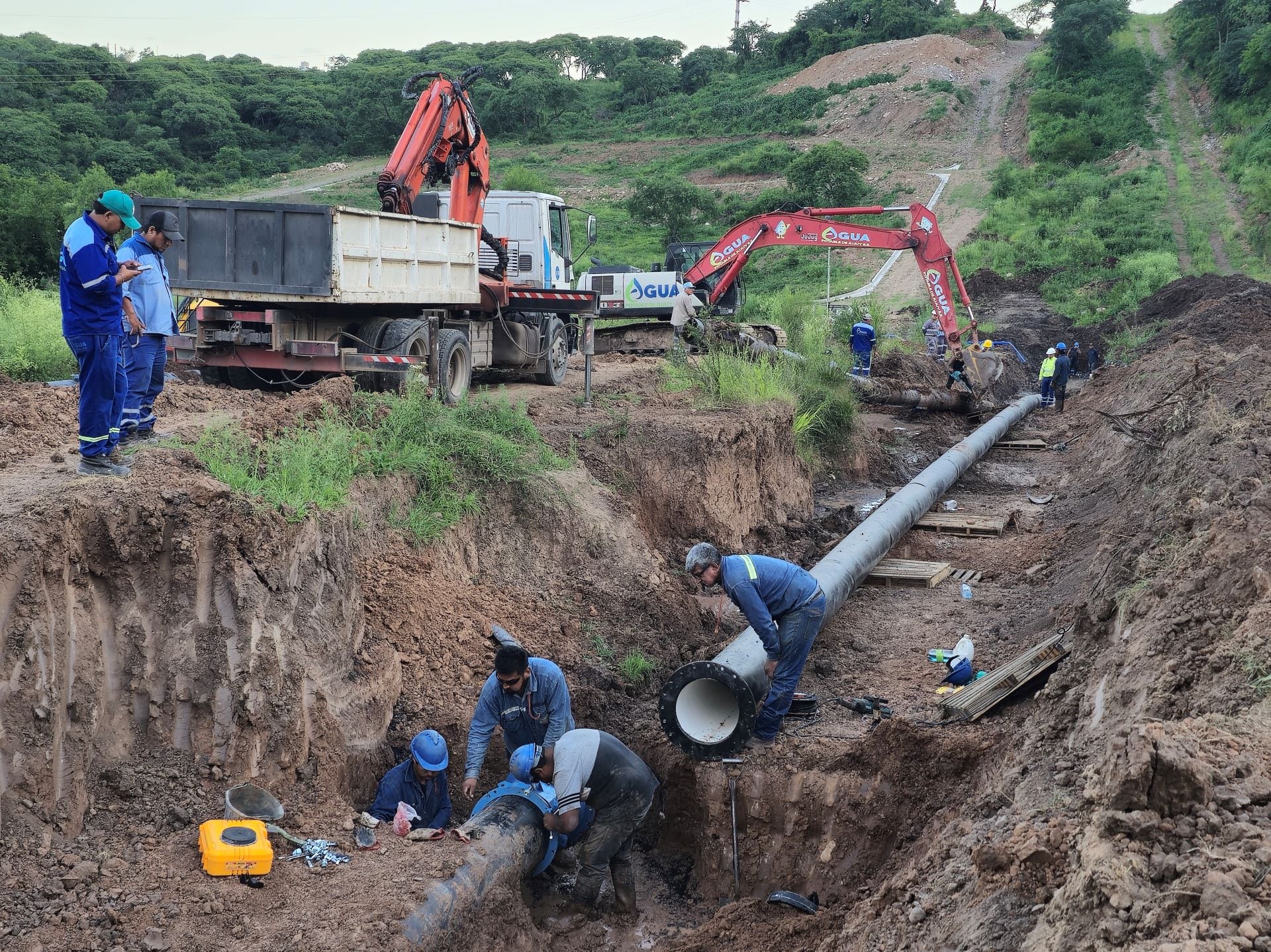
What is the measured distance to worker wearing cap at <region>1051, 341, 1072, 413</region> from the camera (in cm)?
2123

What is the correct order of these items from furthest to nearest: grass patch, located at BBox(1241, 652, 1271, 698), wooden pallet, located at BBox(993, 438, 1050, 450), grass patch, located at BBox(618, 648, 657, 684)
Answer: wooden pallet, located at BBox(993, 438, 1050, 450), grass patch, located at BBox(618, 648, 657, 684), grass patch, located at BBox(1241, 652, 1271, 698)

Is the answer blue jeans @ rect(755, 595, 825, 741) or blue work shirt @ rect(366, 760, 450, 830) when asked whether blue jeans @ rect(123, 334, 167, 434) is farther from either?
blue jeans @ rect(755, 595, 825, 741)

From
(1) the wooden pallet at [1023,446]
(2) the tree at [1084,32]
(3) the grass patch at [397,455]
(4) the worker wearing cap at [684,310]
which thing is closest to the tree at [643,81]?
(2) the tree at [1084,32]

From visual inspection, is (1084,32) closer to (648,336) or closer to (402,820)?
(648,336)

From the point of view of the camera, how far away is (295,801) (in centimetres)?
589

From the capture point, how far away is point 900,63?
67.9m

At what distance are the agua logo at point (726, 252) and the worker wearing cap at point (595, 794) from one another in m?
13.7

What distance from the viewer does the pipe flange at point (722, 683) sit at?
684 cm

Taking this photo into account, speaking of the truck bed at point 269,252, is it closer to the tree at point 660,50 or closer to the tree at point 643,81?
the tree at point 643,81

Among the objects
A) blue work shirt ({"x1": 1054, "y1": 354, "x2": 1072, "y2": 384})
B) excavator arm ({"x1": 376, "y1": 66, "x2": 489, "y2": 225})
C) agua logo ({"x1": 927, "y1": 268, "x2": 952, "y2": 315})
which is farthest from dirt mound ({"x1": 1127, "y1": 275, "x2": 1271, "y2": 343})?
excavator arm ({"x1": 376, "y1": 66, "x2": 489, "y2": 225})

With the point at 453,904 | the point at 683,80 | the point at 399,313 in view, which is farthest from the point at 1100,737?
the point at 683,80

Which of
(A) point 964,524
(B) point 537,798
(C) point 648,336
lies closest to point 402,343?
(B) point 537,798

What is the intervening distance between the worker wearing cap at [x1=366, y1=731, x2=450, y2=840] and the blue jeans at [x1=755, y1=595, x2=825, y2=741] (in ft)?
6.93

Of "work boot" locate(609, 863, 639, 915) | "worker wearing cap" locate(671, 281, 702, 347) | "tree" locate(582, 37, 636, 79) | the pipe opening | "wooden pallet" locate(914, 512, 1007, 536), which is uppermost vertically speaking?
"tree" locate(582, 37, 636, 79)
